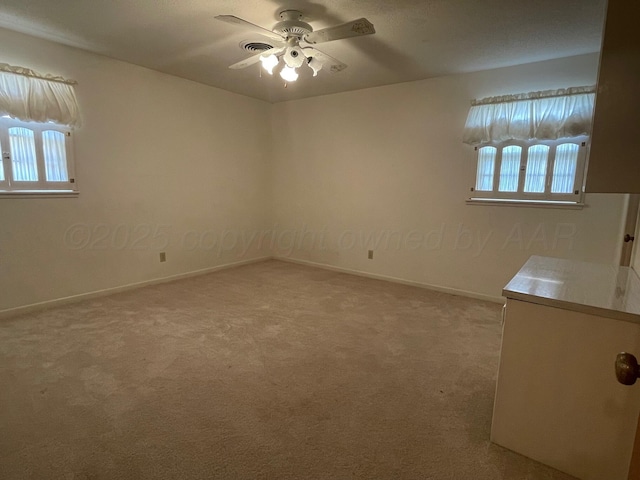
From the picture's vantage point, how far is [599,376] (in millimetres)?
1374

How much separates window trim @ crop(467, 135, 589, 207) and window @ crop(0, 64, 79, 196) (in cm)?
412

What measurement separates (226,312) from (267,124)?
3.24 m

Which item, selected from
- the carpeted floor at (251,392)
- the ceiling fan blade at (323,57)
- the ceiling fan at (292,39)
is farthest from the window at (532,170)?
the ceiling fan at (292,39)

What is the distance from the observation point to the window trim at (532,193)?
3.12 metres

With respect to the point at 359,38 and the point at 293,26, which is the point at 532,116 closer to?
the point at 359,38

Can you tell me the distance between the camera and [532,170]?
3369 millimetres

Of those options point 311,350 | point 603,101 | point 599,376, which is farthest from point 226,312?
point 603,101

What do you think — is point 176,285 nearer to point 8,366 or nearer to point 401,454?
point 8,366

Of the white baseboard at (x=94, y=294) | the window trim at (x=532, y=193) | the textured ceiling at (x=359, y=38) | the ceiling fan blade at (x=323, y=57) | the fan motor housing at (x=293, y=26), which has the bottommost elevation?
the white baseboard at (x=94, y=294)

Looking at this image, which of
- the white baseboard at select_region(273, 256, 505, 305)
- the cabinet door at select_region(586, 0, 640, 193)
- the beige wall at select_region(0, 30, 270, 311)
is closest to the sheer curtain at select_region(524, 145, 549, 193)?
the white baseboard at select_region(273, 256, 505, 305)

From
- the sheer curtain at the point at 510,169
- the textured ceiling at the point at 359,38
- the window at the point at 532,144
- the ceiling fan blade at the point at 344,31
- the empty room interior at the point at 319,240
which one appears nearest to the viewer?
the empty room interior at the point at 319,240

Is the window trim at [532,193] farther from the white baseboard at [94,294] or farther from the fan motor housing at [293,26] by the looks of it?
the white baseboard at [94,294]

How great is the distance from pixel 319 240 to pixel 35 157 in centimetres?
335

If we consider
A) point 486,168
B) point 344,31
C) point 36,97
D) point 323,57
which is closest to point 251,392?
point 344,31
